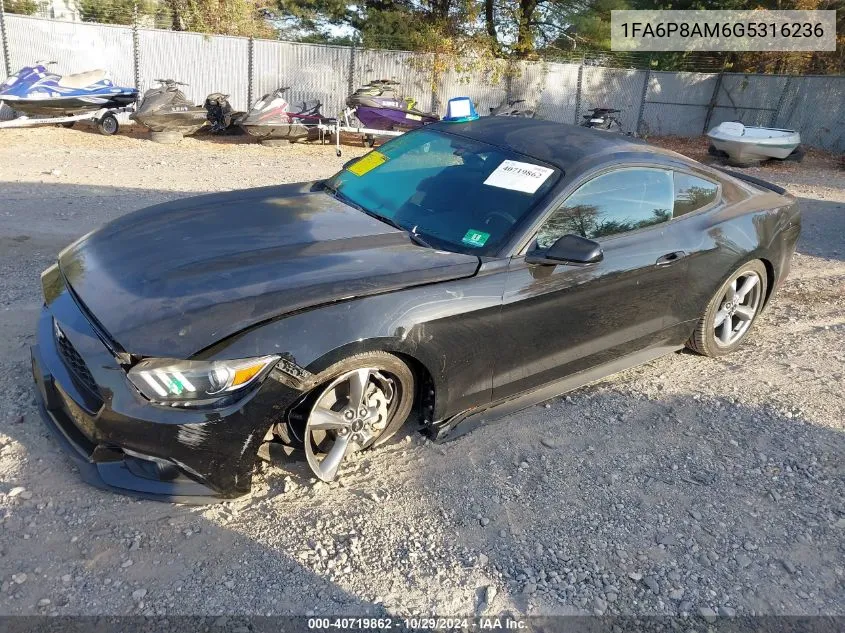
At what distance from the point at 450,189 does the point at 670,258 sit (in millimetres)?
1373

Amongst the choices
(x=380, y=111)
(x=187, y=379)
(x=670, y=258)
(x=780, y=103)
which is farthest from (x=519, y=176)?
(x=780, y=103)

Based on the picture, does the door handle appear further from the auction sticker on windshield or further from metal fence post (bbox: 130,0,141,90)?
metal fence post (bbox: 130,0,141,90)

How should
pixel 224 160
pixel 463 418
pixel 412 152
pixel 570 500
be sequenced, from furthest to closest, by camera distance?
1. pixel 224 160
2. pixel 412 152
3. pixel 463 418
4. pixel 570 500

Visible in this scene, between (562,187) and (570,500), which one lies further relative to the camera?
(562,187)

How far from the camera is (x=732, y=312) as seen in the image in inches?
183

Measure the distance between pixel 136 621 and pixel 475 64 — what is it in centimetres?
1712

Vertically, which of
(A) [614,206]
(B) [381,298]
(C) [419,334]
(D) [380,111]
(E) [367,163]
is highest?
(D) [380,111]

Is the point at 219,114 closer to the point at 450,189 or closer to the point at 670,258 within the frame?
the point at 450,189

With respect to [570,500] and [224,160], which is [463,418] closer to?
[570,500]

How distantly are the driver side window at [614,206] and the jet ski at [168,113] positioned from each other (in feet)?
35.2

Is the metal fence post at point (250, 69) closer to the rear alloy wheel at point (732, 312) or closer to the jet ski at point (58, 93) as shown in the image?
the jet ski at point (58, 93)

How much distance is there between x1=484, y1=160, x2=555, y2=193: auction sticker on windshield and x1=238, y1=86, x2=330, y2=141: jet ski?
10.2m

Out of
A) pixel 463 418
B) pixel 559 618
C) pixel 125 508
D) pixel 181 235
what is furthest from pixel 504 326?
pixel 125 508

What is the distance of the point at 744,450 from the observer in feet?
11.8
